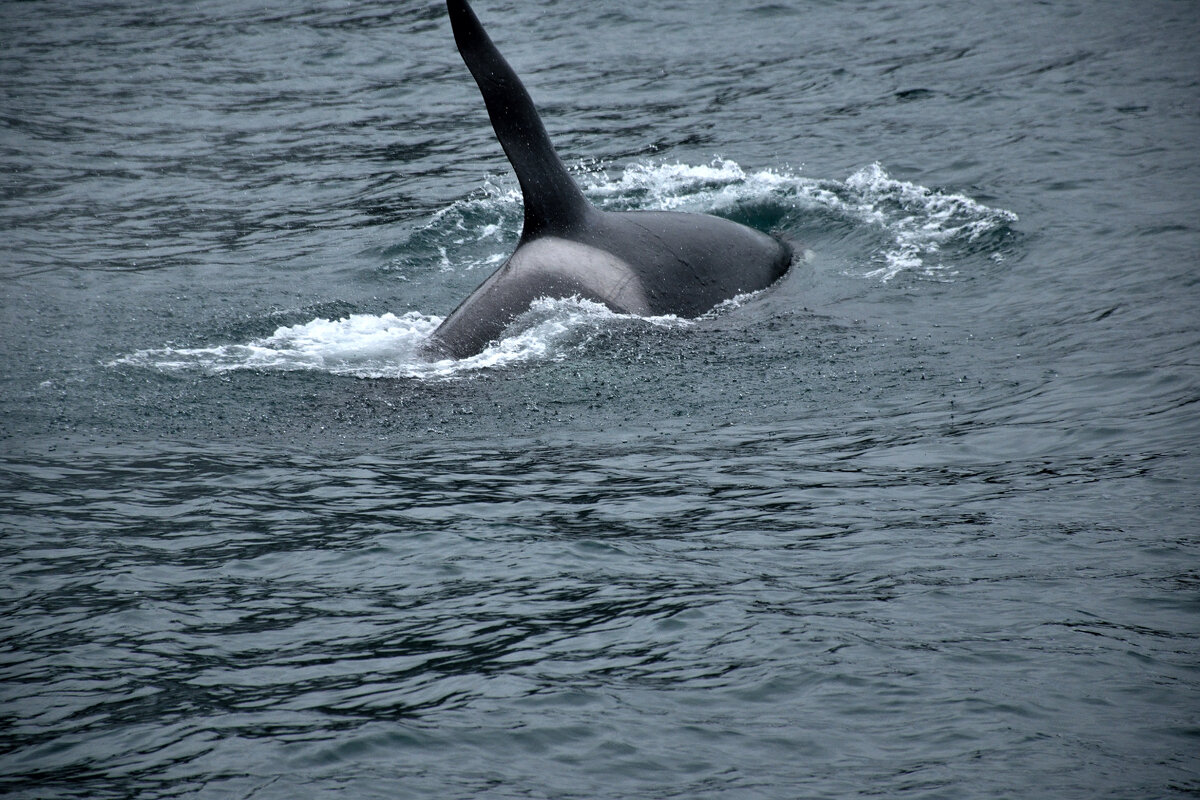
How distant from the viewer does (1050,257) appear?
1241 cm

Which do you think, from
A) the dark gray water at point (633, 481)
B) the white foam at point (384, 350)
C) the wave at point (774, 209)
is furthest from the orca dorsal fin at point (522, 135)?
the wave at point (774, 209)

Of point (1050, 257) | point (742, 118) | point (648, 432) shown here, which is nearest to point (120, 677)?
point (648, 432)

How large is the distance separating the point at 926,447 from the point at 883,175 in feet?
26.4

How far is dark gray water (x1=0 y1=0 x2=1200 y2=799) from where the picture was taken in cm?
515

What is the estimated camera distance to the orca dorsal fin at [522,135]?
1018 centimetres

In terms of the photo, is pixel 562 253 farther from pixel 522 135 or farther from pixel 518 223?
pixel 518 223

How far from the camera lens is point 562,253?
35.8ft

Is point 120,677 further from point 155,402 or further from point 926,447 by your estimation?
point 926,447

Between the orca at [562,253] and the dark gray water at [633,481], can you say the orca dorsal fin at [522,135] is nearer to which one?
the orca at [562,253]

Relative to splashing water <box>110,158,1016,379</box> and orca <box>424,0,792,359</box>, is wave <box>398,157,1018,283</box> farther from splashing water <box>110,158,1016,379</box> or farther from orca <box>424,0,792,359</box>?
orca <box>424,0,792,359</box>

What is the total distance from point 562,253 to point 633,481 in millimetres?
3451

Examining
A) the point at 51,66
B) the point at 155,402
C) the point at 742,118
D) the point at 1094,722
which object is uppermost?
the point at 51,66

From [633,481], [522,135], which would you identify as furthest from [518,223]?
[633,481]

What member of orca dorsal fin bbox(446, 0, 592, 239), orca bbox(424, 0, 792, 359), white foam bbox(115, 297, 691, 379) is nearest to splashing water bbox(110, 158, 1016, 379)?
white foam bbox(115, 297, 691, 379)
